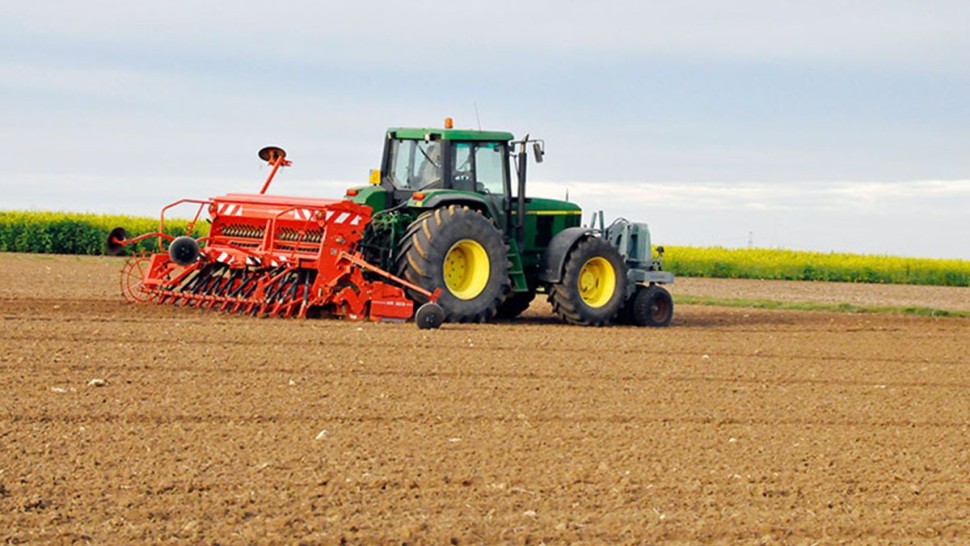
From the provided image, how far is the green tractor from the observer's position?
48.9 ft

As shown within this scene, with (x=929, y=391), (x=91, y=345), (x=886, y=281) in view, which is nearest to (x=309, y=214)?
(x=91, y=345)

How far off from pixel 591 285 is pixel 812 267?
23490 millimetres

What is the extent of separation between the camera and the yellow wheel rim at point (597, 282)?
54.0 ft

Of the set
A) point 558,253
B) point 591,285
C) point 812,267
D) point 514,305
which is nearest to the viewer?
point 558,253

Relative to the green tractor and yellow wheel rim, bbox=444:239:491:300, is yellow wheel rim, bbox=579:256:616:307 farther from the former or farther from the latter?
yellow wheel rim, bbox=444:239:491:300

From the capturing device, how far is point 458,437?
26.5 ft

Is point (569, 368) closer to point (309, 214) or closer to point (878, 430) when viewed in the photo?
point (878, 430)

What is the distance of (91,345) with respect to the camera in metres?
11.6

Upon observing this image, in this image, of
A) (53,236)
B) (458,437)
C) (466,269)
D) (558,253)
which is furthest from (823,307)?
(53,236)

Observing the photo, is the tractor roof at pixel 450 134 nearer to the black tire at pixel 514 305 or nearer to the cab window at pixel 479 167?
the cab window at pixel 479 167

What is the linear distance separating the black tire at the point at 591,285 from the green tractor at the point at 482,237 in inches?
0.5

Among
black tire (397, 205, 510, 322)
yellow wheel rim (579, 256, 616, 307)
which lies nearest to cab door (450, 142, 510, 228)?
black tire (397, 205, 510, 322)

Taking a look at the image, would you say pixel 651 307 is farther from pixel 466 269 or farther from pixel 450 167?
pixel 450 167

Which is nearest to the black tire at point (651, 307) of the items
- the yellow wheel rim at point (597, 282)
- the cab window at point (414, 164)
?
→ the yellow wheel rim at point (597, 282)
